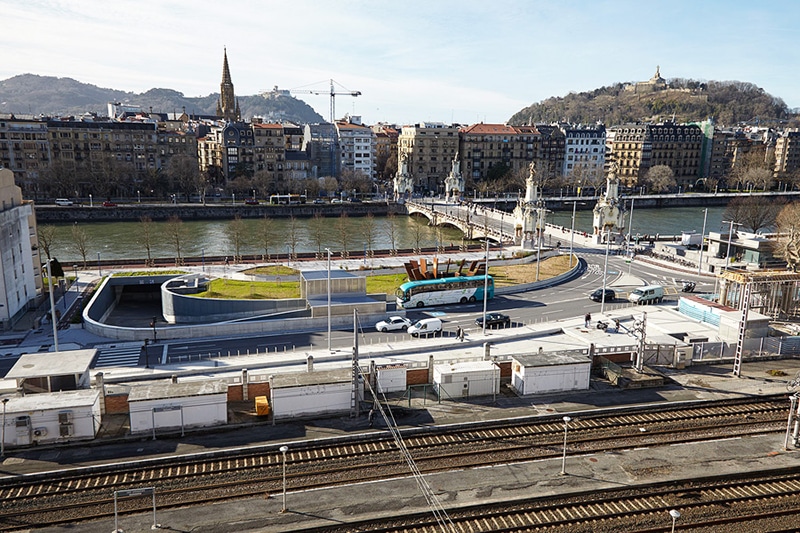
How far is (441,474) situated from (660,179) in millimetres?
118109

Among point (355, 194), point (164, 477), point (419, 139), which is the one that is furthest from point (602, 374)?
point (419, 139)

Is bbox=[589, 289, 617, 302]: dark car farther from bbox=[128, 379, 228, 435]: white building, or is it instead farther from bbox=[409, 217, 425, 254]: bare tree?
bbox=[409, 217, 425, 254]: bare tree

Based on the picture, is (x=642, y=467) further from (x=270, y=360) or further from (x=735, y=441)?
(x=270, y=360)

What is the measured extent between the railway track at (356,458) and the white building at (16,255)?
20.6 meters

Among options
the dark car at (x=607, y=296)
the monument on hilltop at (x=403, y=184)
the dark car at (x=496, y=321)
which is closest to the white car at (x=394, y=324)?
the dark car at (x=496, y=321)

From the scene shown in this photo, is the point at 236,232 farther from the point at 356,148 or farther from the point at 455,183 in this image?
the point at 356,148

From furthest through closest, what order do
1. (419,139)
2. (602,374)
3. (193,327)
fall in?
(419,139), (193,327), (602,374)

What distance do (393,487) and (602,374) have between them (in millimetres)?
14171

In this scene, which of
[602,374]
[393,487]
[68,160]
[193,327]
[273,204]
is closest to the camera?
[393,487]

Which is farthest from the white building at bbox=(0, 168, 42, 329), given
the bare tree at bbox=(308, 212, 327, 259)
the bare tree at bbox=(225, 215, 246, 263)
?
the bare tree at bbox=(308, 212, 327, 259)

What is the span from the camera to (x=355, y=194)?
11119 centimetres

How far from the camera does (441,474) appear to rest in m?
20.9

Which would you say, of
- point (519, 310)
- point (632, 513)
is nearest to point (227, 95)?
point (519, 310)

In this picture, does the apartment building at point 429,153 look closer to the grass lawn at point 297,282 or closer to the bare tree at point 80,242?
the bare tree at point 80,242
